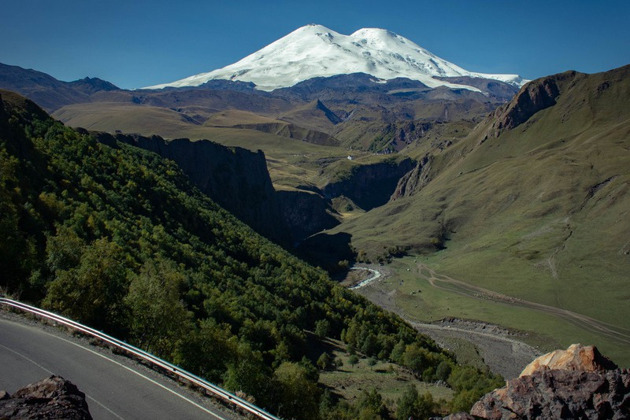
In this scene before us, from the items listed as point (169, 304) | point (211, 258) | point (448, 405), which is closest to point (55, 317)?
point (169, 304)

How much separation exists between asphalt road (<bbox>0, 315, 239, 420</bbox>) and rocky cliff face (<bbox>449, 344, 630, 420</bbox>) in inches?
360

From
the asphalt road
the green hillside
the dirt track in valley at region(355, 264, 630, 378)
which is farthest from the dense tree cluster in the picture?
the green hillside

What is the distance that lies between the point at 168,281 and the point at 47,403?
19.8 metres

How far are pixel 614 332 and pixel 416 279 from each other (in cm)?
5951

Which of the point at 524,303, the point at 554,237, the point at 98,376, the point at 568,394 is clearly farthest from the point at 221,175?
the point at 568,394

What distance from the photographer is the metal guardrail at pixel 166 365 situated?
15.4 m

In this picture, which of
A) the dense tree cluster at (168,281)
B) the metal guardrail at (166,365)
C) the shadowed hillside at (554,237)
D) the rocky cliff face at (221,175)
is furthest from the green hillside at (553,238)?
the metal guardrail at (166,365)

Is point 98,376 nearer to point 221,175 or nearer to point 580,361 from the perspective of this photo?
point 580,361

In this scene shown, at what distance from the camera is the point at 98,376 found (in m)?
17.0

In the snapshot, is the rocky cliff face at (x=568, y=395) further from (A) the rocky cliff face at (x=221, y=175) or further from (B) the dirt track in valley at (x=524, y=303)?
(A) the rocky cliff face at (x=221, y=175)

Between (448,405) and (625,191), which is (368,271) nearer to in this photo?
(625,191)

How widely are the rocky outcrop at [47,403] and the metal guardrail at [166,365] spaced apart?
229 inches

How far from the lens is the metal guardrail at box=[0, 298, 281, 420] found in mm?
15407

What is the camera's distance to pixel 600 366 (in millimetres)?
16172
